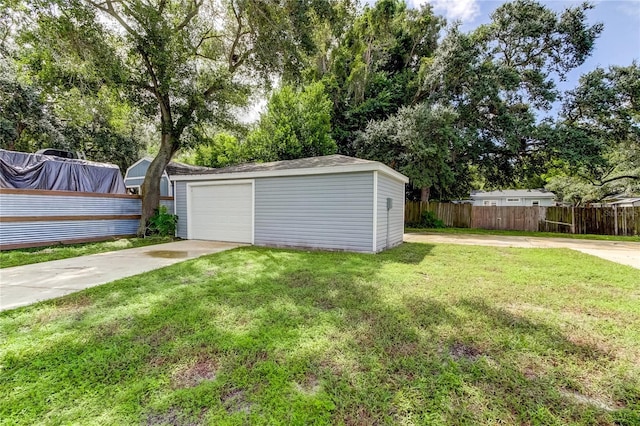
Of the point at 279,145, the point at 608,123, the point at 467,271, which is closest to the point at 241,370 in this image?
the point at 467,271

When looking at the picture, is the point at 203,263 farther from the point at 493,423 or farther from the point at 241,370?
the point at 493,423

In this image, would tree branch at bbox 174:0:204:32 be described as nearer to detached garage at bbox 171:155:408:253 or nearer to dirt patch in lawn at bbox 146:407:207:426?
detached garage at bbox 171:155:408:253

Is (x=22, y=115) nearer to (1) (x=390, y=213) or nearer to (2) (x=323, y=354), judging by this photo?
(1) (x=390, y=213)

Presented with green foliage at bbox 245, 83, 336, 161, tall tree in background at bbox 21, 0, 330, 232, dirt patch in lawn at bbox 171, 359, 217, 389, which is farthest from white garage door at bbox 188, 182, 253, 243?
dirt patch in lawn at bbox 171, 359, 217, 389

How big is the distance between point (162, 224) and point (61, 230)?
2.43 m

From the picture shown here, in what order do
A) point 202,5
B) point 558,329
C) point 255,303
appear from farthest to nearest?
point 202,5
point 255,303
point 558,329

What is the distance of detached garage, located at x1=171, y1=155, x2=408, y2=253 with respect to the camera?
22.0 ft

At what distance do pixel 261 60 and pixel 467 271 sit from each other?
898 centimetres

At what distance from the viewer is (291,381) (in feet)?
6.36

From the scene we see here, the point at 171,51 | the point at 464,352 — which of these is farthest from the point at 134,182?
the point at 464,352

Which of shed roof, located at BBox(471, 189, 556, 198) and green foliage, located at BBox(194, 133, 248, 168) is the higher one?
green foliage, located at BBox(194, 133, 248, 168)

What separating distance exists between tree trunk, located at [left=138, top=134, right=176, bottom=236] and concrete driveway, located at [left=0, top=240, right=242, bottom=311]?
2.71 m

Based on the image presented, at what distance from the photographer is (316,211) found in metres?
7.20

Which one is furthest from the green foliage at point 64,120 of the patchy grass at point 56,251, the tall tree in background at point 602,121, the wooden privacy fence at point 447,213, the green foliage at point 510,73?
the tall tree in background at point 602,121
